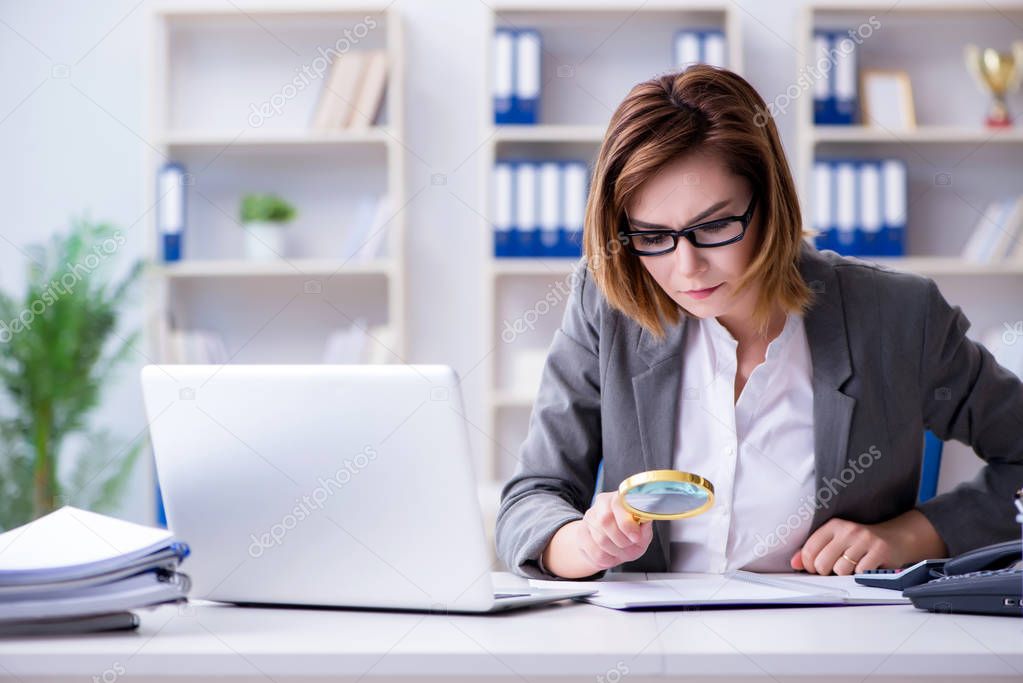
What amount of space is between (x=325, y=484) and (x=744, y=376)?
0.78 meters

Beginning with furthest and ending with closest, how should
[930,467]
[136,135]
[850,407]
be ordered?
[136,135] → [930,467] → [850,407]

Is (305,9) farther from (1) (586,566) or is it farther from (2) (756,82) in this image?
(1) (586,566)

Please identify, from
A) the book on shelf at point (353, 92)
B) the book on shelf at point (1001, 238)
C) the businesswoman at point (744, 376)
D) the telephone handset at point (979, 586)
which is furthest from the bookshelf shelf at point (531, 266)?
the telephone handset at point (979, 586)

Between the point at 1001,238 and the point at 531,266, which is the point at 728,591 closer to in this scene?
the point at 531,266

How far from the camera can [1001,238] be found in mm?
3422

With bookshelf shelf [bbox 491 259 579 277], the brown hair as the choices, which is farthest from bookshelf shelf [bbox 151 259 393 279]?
the brown hair

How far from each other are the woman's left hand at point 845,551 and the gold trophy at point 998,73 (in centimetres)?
256

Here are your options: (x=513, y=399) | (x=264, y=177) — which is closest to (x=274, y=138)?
(x=264, y=177)

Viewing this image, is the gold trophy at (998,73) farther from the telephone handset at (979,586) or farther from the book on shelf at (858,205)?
the telephone handset at (979,586)

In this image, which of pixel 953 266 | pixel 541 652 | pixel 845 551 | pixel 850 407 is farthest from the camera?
pixel 953 266

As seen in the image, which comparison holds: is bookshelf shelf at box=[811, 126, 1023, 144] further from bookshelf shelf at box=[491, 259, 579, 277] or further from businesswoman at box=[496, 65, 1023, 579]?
businesswoman at box=[496, 65, 1023, 579]

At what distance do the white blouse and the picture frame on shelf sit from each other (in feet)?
7.19

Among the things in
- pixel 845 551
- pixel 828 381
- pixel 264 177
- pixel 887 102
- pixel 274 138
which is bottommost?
pixel 845 551

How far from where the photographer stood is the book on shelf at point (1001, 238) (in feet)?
11.2
